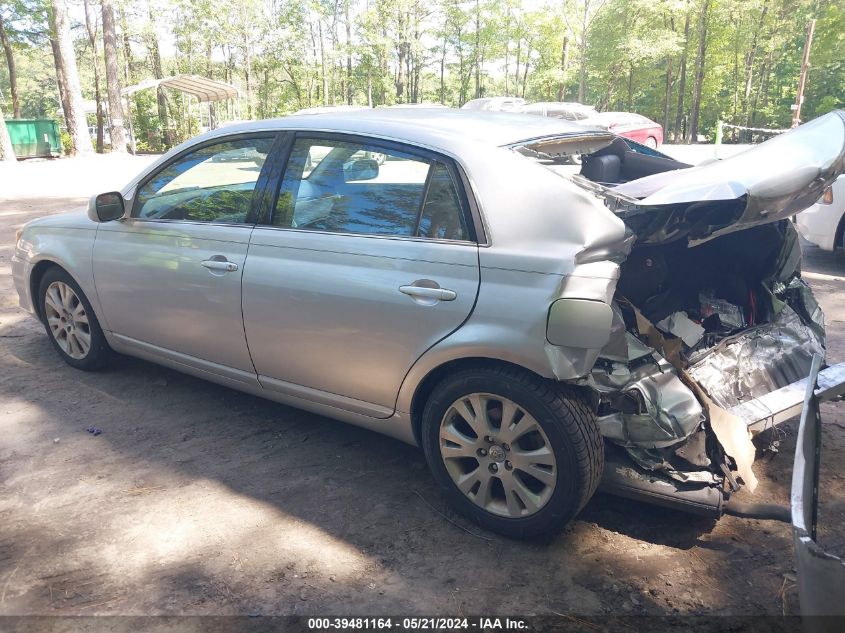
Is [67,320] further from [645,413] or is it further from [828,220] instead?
[828,220]

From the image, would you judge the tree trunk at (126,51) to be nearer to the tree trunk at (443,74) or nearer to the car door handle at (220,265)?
the tree trunk at (443,74)

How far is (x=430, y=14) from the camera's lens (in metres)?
45.1

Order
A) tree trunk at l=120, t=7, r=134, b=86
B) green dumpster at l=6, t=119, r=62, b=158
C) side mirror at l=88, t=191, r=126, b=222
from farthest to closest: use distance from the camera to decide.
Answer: tree trunk at l=120, t=7, r=134, b=86 < green dumpster at l=6, t=119, r=62, b=158 < side mirror at l=88, t=191, r=126, b=222

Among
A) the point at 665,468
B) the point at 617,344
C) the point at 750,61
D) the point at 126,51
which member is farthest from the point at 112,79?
the point at 750,61

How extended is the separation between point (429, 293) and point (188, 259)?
1.55 meters

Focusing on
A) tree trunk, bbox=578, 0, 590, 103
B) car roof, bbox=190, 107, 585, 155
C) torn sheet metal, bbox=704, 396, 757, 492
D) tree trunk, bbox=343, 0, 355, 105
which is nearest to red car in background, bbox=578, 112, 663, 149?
car roof, bbox=190, 107, 585, 155

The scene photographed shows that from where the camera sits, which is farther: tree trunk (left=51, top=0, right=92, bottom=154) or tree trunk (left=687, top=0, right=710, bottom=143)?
tree trunk (left=687, top=0, right=710, bottom=143)

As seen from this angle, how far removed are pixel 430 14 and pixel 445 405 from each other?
4715cm

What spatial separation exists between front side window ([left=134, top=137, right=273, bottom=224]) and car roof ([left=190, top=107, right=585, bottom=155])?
0.33ft

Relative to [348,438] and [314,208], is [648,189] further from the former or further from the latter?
[348,438]

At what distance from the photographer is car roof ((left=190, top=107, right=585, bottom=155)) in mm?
2988

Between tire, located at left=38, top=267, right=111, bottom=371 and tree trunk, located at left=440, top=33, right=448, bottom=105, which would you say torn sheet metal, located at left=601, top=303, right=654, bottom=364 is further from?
tree trunk, located at left=440, top=33, right=448, bottom=105

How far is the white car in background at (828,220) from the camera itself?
7.11 metres

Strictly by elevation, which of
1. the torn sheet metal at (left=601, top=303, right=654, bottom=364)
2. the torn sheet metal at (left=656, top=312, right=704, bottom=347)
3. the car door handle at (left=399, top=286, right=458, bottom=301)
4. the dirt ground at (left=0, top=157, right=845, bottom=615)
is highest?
the car door handle at (left=399, top=286, right=458, bottom=301)
